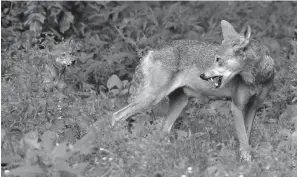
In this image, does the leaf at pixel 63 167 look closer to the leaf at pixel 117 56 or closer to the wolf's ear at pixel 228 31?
the wolf's ear at pixel 228 31

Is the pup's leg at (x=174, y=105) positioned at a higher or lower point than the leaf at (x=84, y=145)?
lower

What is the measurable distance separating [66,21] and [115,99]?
270cm

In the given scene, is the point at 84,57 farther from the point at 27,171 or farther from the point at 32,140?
the point at 27,171

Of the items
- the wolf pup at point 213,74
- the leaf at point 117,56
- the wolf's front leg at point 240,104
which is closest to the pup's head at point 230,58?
the wolf pup at point 213,74

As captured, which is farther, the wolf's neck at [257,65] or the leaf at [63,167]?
the wolf's neck at [257,65]

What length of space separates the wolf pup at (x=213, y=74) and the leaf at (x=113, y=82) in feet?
5.69

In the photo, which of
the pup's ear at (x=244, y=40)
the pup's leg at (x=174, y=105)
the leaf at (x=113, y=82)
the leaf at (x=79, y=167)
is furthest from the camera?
the leaf at (x=113, y=82)

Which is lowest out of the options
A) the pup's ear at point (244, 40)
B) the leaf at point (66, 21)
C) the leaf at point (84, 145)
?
the leaf at point (84, 145)

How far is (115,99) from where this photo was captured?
10977mm

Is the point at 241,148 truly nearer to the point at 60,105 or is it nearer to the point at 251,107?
the point at 251,107

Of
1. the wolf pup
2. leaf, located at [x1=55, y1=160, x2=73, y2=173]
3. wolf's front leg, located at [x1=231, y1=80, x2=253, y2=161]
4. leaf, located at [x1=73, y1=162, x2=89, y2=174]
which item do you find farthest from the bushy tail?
leaf, located at [x1=55, y1=160, x2=73, y2=173]

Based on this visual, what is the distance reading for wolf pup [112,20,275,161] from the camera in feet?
29.2

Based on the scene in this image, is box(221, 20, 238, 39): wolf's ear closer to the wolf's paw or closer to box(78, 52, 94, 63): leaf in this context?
the wolf's paw

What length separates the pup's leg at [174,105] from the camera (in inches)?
388
